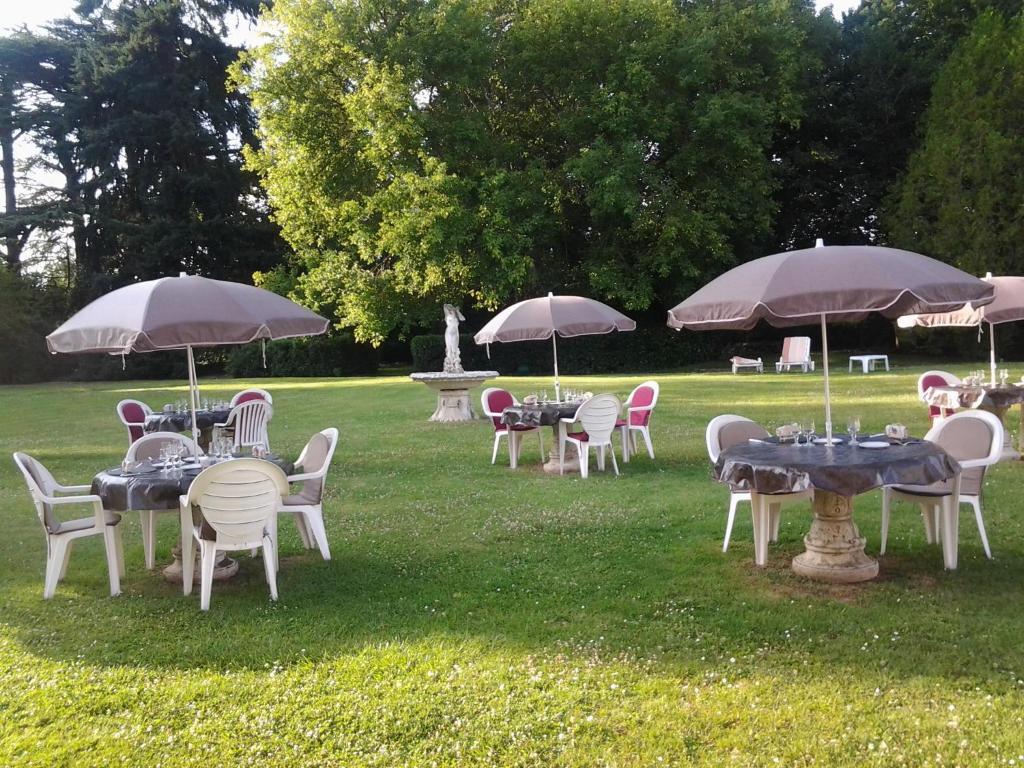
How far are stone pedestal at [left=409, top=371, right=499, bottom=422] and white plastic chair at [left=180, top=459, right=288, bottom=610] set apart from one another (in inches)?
406

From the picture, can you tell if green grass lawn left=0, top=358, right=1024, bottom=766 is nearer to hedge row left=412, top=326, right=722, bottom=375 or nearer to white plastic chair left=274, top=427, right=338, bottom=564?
white plastic chair left=274, top=427, right=338, bottom=564

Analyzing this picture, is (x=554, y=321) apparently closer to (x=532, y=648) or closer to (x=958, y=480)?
(x=958, y=480)

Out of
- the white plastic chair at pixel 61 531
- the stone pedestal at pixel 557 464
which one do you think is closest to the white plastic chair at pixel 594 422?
the stone pedestal at pixel 557 464

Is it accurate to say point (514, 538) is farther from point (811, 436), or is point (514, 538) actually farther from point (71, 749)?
point (71, 749)

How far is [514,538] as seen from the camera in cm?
708

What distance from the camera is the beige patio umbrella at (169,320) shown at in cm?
563

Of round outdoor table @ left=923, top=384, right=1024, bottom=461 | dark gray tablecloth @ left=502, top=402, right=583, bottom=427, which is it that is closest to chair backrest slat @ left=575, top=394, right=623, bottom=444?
dark gray tablecloth @ left=502, top=402, right=583, bottom=427

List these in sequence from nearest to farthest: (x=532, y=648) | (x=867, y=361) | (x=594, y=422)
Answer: (x=532, y=648), (x=594, y=422), (x=867, y=361)

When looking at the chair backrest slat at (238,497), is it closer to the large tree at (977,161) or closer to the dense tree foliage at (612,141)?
the dense tree foliage at (612,141)

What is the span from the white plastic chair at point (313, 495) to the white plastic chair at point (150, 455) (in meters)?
0.91

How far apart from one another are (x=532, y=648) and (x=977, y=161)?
87.9 ft

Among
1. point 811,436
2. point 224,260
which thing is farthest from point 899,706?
point 224,260

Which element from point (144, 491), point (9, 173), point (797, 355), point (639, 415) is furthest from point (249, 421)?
point (9, 173)

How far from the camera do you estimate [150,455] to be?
7.39 meters
